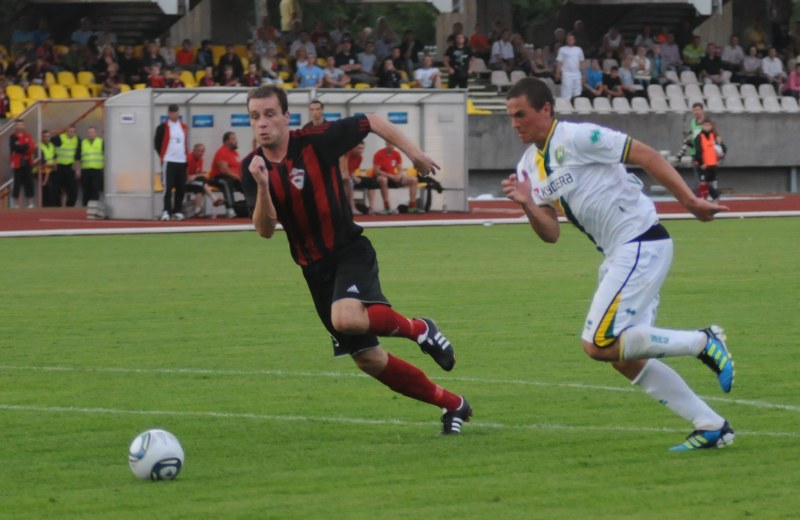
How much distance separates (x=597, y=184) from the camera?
7332 mm

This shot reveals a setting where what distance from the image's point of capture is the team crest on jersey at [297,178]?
25.9 feet

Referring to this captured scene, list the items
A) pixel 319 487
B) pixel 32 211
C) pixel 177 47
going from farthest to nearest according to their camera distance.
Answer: pixel 177 47, pixel 32 211, pixel 319 487

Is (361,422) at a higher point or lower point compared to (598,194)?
lower

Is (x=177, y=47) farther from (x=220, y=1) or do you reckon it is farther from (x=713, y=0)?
(x=713, y=0)

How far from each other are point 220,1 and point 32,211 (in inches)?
413

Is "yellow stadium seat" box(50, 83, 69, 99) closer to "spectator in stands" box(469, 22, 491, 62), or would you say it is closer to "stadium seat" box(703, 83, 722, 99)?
"spectator in stands" box(469, 22, 491, 62)

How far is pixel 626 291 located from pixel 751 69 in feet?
119

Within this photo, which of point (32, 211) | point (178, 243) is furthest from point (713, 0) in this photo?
point (178, 243)

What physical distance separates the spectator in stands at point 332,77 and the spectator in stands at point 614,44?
30.9 ft

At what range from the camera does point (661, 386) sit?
726 centimetres

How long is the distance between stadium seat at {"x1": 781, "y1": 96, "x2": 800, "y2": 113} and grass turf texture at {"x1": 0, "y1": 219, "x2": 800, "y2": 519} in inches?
929

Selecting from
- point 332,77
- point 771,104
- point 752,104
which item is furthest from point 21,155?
point 771,104

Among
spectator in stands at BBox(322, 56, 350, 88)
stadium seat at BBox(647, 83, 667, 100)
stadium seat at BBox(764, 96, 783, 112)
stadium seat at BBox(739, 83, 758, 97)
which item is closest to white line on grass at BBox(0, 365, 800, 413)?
spectator in stands at BBox(322, 56, 350, 88)

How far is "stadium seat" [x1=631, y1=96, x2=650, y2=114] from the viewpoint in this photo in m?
38.8
